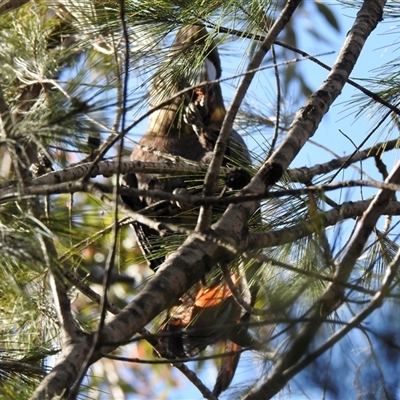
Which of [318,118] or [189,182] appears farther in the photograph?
[189,182]

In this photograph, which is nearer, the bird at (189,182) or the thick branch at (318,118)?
the thick branch at (318,118)

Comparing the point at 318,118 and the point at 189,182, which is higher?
the point at 189,182

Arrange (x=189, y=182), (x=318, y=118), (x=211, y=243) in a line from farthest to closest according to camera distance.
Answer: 1. (x=189, y=182)
2. (x=318, y=118)
3. (x=211, y=243)

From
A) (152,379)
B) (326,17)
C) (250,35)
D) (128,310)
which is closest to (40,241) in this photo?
(128,310)

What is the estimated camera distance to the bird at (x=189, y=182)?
1.67m

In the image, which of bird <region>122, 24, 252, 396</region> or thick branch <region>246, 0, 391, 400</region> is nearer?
thick branch <region>246, 0, 391, 400</region>

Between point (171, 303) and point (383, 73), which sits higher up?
point (383, 73)

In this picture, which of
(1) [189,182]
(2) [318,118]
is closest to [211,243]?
(2) [318,118]

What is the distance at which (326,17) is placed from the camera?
5.00m

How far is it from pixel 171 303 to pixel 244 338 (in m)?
0.15

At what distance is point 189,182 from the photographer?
9.03 ft

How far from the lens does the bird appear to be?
1.67m

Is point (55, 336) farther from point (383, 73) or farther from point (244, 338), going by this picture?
point (383, 73)

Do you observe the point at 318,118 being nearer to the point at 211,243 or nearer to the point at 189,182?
the point at 211,243
